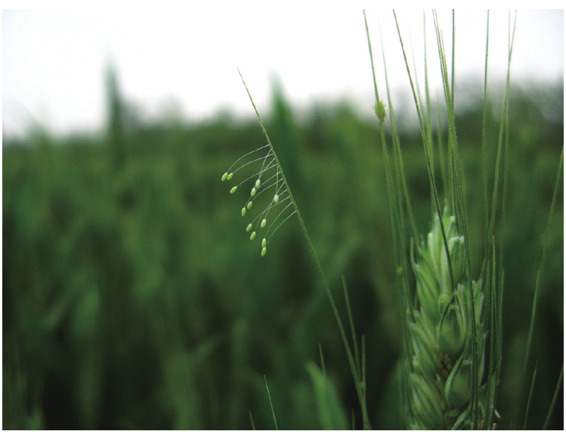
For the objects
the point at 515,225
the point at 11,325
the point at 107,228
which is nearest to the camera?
the point at 515,225

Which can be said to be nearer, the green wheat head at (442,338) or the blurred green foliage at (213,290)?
the green wheat head at (442,338)

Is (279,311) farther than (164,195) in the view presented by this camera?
No

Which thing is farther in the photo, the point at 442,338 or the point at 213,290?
the point at 213,290

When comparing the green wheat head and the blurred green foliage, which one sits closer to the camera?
the green wheat head

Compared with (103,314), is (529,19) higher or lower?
higher

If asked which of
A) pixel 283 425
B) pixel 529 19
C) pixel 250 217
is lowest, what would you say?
pixel 283 425

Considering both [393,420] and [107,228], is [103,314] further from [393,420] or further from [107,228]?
[393,420]

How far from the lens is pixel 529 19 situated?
38cm

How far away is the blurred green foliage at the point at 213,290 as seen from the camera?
19.0 inches

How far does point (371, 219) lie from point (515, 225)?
279 mm

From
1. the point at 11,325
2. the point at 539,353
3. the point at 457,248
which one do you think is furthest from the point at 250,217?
the point at 457,248

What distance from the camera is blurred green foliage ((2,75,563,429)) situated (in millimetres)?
481

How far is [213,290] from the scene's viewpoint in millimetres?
625

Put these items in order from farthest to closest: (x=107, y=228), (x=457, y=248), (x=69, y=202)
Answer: (x=69, y=202)
(x=107, y=228)
(x=457, y=248)
